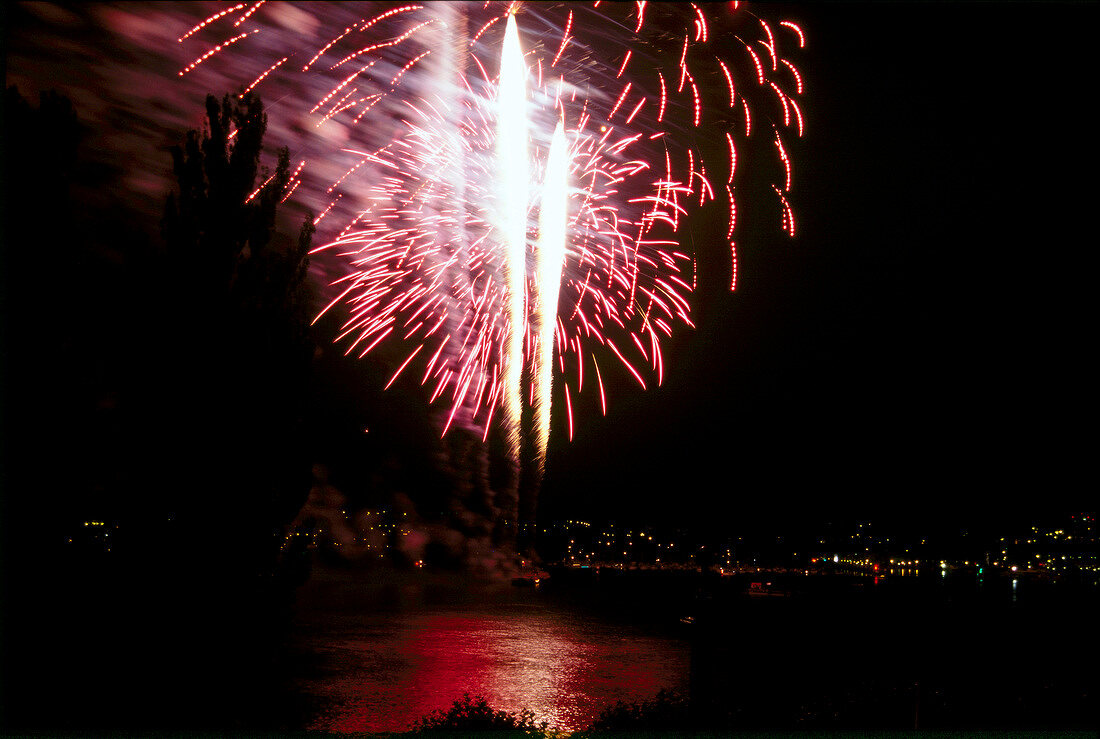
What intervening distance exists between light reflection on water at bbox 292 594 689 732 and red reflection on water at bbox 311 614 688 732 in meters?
0.02

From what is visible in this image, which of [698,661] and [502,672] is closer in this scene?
[698,661]

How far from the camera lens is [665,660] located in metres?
18.2

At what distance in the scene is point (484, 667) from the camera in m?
16.5

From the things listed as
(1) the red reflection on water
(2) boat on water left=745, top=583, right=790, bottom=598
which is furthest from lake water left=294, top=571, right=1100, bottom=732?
(2) boat on water left=745, top=583, right=790, bottom=598

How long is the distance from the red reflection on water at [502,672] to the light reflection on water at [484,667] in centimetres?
2

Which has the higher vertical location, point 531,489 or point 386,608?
point 531,489

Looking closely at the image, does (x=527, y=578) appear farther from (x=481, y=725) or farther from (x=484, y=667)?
(x=481, y=725)

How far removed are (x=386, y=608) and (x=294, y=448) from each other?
77.4 feet

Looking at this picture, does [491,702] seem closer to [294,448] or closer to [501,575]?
[294,448]

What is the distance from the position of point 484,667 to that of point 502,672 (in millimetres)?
738

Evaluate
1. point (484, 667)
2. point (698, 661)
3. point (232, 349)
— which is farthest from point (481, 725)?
point (484, 667)

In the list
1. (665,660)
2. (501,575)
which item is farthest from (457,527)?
(665,660)

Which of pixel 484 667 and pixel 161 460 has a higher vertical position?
pixel 161 460

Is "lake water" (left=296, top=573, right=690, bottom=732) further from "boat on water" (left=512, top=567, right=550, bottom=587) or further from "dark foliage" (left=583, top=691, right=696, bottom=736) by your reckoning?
"boat on water" (left=512, top=567, right=550, bottom=587)
